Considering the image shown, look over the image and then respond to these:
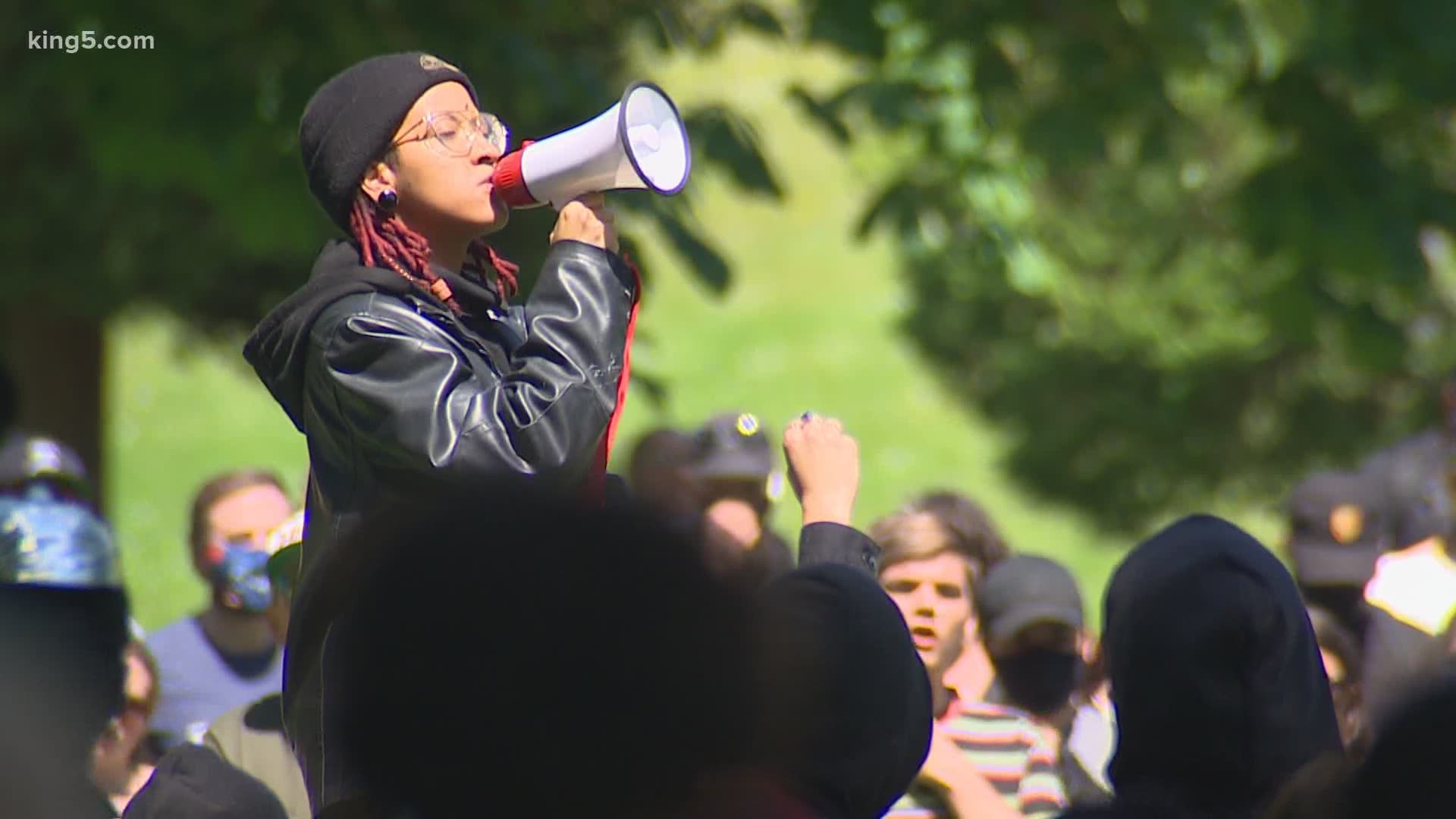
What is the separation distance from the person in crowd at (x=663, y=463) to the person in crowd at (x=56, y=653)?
2.06 metres

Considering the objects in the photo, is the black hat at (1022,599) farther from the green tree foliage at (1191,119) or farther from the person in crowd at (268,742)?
the green tree foliage at (1191,119)

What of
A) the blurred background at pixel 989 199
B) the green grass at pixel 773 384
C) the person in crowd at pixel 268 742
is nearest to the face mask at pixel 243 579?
the person in crowd at pixel 268 742

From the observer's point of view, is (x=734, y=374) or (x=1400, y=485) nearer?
(x=1400, y=485)

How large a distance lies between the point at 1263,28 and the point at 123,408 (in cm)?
2002

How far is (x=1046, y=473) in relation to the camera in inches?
709

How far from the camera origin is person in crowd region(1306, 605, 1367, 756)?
14.5 feet

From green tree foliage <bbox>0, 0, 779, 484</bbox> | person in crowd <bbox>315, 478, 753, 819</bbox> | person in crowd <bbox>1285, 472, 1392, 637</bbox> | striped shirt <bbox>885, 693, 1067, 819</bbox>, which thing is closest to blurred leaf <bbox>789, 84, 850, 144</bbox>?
green tree foliage <bbox>0, 0, 779, 484</bbox>

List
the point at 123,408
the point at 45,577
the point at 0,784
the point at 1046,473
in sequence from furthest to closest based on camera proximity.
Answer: the point at 123,408
the point at 1046,473
the point at 45,577
the point at 0,784

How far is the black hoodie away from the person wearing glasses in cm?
75

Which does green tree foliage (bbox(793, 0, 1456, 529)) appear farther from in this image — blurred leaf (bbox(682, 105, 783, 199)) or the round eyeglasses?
the round eyeglasses

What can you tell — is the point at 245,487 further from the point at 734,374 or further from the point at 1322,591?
the point at 734,374

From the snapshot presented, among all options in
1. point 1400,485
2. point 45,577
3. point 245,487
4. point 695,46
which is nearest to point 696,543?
point 45,577

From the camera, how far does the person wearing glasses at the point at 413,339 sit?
2.51m

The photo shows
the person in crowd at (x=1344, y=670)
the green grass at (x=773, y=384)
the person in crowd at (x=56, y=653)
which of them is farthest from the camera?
the green grass at (x=773, y=384)
